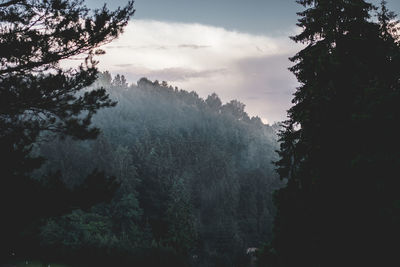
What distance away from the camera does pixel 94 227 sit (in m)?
47.6

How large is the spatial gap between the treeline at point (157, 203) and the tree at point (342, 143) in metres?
8.17

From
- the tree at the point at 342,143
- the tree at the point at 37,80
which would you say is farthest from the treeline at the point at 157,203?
the tree at the point at 342,143

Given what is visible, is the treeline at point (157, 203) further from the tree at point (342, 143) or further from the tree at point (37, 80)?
the tree at point (342, 143)

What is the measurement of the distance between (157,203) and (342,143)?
62330 millimetres

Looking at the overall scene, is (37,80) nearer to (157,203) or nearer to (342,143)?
(342,143)

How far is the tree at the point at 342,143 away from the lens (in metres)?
9.08

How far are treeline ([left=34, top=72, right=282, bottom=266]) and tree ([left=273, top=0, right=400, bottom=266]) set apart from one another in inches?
322

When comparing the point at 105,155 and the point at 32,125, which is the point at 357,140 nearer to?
the point at 32,125

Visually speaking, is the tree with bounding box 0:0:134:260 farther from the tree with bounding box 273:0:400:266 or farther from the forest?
Result: the tree with bounding box 273:0:400:266

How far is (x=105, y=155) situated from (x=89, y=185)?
6619 centimetres

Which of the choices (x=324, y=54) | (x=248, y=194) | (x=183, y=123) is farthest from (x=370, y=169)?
(x=183, y=123)

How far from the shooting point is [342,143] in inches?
401

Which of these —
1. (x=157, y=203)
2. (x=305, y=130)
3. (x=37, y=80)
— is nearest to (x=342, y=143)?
(x=305, y=130)

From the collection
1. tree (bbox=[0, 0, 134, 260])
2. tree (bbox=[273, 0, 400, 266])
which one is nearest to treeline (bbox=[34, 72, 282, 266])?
tree (bbox=[0, 0, 134, 260])
